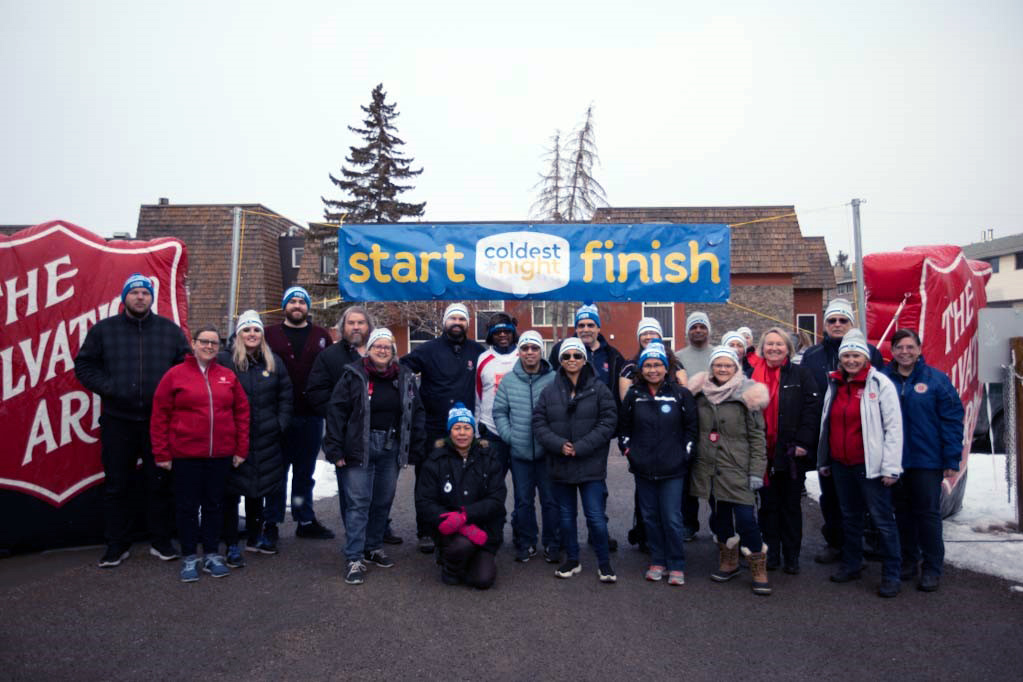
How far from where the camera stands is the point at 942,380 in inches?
202

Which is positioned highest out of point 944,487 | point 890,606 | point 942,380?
point 942,380

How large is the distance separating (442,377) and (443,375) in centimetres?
2

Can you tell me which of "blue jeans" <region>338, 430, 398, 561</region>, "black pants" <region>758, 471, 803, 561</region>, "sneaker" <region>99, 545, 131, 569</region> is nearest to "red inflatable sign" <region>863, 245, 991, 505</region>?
"black pants" <region>758, 471, 803, 561</region>

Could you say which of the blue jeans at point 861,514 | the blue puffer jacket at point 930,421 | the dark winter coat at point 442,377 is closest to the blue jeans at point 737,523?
the blue jeans at point 861,514

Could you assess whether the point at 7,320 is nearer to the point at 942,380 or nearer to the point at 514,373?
the point at 514,373

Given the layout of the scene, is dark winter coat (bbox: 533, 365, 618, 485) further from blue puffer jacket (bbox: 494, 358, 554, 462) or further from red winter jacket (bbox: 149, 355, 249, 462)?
red winter jacket (bbox: 149, 355, 249, 462)

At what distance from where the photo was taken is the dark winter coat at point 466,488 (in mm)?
5195

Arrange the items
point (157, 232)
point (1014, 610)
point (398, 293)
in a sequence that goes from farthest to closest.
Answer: point (157, 232) → point (398, 293) → point (1014, 610)

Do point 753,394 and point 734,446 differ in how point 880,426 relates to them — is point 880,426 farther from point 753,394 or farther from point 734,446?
point 734,446

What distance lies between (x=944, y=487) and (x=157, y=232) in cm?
3313

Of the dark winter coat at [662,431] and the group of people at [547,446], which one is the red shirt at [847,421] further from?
the dark winter coat at [662,431]

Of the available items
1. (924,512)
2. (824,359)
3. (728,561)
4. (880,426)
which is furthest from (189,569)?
(924,512)

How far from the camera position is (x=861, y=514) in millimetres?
5223

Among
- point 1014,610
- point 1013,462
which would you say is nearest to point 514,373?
point 1014,610
